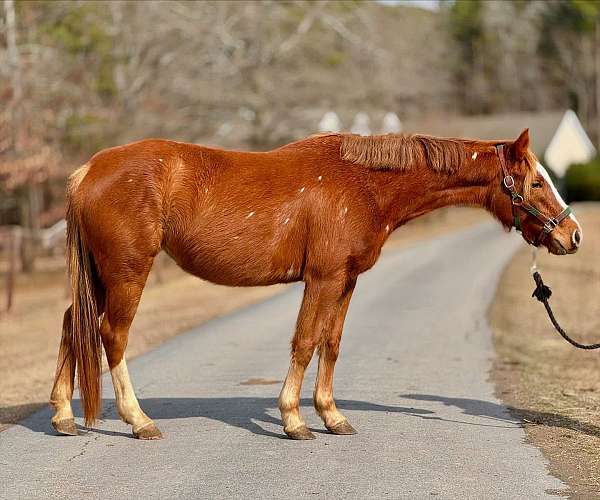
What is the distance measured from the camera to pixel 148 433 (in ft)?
21.8

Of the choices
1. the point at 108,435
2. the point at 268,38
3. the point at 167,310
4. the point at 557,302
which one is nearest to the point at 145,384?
the point at 108,435

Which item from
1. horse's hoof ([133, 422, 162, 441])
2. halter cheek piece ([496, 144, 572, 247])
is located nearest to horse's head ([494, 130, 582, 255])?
halter cheek piece ([496, 144, 572, 247])

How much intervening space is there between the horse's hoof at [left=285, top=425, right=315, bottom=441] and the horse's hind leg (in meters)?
0.89

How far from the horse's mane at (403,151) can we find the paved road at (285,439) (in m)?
1.88

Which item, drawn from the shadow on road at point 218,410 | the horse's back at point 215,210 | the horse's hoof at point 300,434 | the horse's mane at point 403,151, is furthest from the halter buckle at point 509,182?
the horse's hoof at point 300,434

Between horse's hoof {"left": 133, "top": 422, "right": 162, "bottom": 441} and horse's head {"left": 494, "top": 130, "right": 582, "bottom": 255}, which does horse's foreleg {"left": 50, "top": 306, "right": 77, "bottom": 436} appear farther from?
horse's head {"left": 494, "top": 130, "right": 582, "bottom": 255}

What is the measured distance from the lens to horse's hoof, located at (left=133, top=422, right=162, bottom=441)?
6.64m

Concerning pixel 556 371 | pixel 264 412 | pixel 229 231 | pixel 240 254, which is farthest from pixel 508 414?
pixel 556 371

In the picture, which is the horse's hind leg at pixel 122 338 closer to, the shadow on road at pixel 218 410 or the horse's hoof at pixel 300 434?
the shadow on road at pixel 218 410

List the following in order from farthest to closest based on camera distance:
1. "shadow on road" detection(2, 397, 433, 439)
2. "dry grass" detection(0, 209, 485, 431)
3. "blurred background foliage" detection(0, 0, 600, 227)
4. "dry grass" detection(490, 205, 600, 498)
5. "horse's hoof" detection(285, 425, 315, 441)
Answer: "blurred background foliage" detection(0, 0, 600, 227), "dry grass" detection(0, 209, 485, 431), "shadow on road" detection(2, 397, 433, 439), "horse's hoof" detection(285, 425, 315, 441), "dry grass" detection(490, 205, 600, 498)

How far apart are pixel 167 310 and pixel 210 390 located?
337 inches

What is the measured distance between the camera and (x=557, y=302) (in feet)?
58.0

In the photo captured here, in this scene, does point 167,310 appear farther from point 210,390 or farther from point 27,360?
point 210,390

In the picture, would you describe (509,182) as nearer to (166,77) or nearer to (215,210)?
(215,210)
